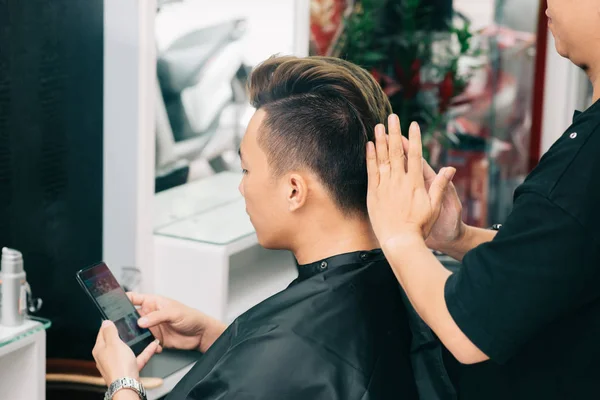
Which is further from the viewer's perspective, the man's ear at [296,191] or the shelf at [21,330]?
the shelf at [21,330]

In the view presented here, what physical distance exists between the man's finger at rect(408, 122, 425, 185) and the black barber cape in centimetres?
24

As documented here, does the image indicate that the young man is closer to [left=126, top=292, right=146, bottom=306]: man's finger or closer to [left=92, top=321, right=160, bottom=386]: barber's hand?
[left=92, top=321, right=160, bottom=386]: barber's hand

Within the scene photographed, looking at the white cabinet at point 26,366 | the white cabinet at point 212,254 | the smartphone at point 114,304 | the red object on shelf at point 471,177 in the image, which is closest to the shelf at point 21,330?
the white cabinet at point 26,366

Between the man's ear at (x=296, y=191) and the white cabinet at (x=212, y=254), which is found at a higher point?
the man's ear at (x=296, y=191)

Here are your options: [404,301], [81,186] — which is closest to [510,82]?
[81,186]

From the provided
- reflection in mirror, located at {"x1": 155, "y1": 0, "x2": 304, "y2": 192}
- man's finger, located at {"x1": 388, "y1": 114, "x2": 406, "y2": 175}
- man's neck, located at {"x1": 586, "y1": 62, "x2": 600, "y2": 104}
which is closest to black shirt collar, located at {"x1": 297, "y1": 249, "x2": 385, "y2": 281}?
man's finger, located at {"x1": 388, "y1": 114, "x2": 406, "y2": 175}

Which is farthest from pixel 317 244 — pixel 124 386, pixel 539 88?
pixel 539 88

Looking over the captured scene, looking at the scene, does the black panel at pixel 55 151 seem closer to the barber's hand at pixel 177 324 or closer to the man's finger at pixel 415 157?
the barber's hand at pixel 177 324

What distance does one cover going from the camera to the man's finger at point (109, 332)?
1.67 m

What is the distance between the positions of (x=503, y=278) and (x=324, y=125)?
0.46m

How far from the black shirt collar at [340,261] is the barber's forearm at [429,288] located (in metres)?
0.21

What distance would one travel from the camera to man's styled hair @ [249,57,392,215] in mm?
1561

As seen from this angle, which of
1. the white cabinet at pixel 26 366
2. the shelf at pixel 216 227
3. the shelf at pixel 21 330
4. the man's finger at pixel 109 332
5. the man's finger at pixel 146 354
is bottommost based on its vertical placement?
the white cabinet at pixel 26 366

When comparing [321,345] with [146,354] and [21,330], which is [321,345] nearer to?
[146,354]
